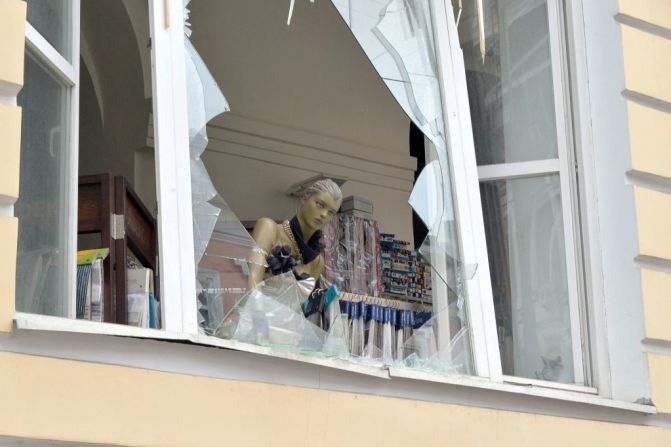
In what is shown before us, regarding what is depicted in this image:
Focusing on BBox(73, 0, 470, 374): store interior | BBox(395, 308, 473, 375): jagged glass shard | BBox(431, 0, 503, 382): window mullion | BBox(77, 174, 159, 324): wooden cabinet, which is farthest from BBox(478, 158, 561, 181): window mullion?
BBox(77, 174, 159, 324): wooden cabinet

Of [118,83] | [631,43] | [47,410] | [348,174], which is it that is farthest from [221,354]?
[348,174]

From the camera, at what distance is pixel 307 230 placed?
5516 mm

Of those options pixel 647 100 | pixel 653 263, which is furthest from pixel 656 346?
pixel 647 100

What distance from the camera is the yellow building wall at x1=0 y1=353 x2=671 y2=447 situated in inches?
138

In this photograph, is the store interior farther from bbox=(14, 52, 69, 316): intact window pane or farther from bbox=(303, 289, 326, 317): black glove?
bbox=(14, 52, 69, 316): intact window pane

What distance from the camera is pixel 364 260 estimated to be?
5957mm

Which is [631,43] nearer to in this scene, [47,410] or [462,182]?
[462,182]

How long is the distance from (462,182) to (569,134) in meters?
0.60

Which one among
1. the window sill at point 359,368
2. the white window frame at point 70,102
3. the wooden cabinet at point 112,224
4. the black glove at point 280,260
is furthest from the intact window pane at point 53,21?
the black glove at point 280,260

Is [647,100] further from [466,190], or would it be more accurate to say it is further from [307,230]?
[307,230]

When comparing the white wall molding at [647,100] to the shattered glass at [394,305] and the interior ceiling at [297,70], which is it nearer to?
the shattered glass at [394,305]

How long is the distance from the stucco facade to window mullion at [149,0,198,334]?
0.17 m

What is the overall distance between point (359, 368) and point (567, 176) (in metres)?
1.45

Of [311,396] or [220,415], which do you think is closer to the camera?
[220,415]
